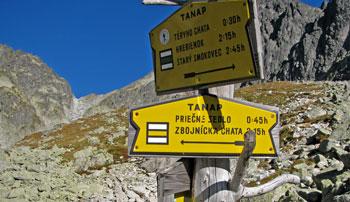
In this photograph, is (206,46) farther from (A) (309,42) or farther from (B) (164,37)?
(A) (309,42)

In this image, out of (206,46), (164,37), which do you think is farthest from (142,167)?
(206,46)

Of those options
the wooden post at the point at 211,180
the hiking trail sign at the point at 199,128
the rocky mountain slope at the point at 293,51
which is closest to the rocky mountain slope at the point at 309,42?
the rocky mountain slope at the point at 293,51

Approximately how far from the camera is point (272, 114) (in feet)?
13.1

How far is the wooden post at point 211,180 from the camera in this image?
3.81m

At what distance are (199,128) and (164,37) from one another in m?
0.87

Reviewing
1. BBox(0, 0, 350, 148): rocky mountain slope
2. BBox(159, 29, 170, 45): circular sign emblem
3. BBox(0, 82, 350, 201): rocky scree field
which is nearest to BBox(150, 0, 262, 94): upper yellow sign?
BBox(159, 29, 170, 45): circular sign emblem

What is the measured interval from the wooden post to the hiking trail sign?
108 mm

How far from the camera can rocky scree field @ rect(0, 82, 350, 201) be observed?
12.1 metres

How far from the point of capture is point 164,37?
163 inches

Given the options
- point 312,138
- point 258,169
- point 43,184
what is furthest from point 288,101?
point 43,184

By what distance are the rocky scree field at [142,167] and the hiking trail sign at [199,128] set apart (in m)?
5.54

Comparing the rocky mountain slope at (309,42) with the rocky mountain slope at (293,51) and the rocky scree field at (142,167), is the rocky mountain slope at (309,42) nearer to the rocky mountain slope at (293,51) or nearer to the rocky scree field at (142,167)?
the rocky mountain slope at (293,51)

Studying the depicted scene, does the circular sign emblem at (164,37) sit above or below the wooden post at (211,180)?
above

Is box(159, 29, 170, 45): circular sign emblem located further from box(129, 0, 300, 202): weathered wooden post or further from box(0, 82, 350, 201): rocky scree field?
box(0, 82, 350, 201): rocky scree field
